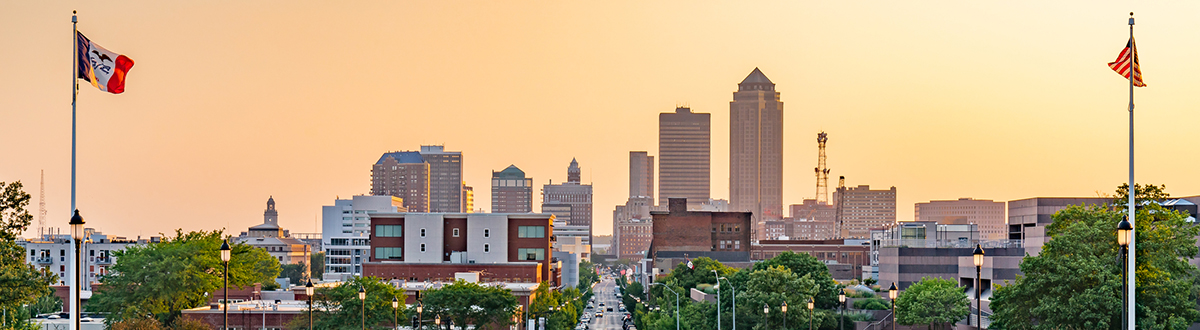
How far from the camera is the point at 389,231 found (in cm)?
16338

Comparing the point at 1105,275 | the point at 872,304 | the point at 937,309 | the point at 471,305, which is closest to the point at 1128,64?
the point at 1105,275

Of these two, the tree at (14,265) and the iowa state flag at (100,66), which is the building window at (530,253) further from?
the iowa state flag at (100,66)

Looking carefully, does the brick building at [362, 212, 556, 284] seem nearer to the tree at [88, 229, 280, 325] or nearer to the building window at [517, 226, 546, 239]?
the building window at [517, 226, 546, 239]

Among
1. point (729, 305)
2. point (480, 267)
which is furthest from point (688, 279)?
point (729, 305)

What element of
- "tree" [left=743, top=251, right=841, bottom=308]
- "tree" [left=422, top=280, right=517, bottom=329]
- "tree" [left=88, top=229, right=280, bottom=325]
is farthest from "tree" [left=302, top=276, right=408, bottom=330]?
"tree" [left=743, top=251, right=841, bottom=308]

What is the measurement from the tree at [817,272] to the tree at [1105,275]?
37.4 meters

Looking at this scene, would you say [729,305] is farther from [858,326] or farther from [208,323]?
[208,323]

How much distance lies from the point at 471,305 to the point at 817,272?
3382 cm

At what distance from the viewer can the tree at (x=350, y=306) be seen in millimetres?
86438

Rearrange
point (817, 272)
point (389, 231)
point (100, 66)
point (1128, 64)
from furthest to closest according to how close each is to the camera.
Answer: point (389, 231) → point (817, 272) → point (100, 66) → point (1128, 64)

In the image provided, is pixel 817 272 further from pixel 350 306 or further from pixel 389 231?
pixel 389 231

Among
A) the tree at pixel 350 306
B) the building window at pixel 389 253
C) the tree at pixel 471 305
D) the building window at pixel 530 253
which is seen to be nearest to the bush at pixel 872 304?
the tree at pixel 471 305

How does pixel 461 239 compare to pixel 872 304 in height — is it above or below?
above

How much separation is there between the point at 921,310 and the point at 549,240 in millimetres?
76079
